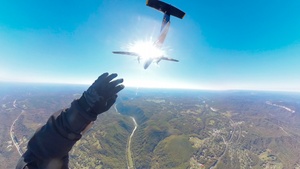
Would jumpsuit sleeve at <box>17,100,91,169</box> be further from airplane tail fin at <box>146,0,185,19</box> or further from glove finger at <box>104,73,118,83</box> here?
airplane tail fin at <box>146,0,185,19</box>

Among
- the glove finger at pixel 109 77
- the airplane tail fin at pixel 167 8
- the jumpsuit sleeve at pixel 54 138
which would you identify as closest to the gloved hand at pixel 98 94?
the glove finger at pixel 109 77

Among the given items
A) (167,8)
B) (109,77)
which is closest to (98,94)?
(109,77)

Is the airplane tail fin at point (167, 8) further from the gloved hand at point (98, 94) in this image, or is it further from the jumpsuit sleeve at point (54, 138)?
the jumpsuit sleeve at point (54, 138)

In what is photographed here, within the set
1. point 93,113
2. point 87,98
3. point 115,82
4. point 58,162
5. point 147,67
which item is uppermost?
point 147,67

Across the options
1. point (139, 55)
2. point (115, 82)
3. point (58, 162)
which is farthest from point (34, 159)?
point (139, 55)

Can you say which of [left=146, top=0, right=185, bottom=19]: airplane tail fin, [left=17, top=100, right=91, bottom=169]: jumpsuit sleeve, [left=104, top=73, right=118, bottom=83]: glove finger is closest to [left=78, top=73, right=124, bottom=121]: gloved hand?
[left=104, top=73, right=118, bottom=83]: glove finger

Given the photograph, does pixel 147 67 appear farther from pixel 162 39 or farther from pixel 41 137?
pixel 41 137

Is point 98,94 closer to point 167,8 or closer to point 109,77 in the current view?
point 109,77
